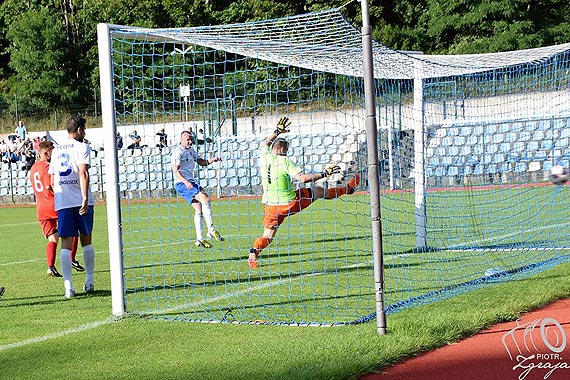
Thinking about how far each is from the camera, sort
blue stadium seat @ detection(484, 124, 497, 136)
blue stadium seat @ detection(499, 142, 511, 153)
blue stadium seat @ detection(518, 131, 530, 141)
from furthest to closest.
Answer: blue stadium seat @ detection(484, 124, 497, 136), blue stadium seat @ detection(499, 142, 511, 153), blue stadium seat @ detection(518, 131, 530, 141)

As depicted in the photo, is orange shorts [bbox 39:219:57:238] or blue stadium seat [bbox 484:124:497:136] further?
blue stadium seat [bbox 484:124:497:136]

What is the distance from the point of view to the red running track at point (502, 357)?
6.28m

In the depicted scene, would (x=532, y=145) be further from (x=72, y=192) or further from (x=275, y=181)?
(x=72, y=192)

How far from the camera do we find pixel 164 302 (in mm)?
9734

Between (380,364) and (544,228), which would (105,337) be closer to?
(380,364)

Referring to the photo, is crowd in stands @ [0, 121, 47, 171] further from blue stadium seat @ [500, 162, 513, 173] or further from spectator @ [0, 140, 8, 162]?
blue stadium seat @ [500, 162, 513, 173]

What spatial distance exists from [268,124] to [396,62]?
15.2 meters

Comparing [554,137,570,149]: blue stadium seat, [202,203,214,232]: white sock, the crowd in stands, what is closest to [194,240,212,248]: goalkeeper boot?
[202,203,214,232]: white sock

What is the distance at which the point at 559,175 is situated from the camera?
17.9 feet

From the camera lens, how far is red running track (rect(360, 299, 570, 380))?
6277 mm

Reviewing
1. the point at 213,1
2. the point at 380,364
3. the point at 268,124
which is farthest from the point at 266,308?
the point at 213,1

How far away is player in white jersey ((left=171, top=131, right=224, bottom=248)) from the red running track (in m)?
7.95

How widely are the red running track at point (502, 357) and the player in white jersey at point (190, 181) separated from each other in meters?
7.95

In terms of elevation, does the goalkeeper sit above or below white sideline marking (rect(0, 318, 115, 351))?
above
